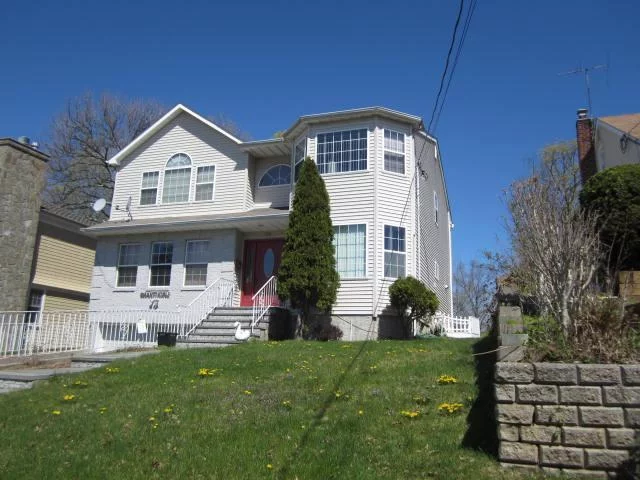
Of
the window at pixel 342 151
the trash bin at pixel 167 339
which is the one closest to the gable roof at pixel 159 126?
the window at pixel 342 151

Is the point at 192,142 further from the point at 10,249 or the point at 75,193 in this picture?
the point at 75,193

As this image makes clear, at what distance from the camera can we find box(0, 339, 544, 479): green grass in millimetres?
5379

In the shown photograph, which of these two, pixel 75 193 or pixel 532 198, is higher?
pixel 75 193

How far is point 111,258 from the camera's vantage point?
19656 millimetres

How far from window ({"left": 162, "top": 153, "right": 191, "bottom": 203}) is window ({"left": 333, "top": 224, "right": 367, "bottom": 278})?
6.39 m

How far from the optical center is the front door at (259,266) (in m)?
18.1

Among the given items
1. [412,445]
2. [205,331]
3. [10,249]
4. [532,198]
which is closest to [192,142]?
[10,249]

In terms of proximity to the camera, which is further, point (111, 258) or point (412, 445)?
point (111, 258)

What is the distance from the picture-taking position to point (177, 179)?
20.1 meters

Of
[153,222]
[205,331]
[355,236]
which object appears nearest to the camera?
[205,331]

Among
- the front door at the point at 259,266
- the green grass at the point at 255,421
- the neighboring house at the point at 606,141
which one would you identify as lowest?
the green grass at the point at 255,421

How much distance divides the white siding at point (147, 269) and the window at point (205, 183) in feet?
5.13

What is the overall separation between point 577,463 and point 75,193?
107 ft

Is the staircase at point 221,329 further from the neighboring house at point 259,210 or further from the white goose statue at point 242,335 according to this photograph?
the neighboring house at point 259,210
